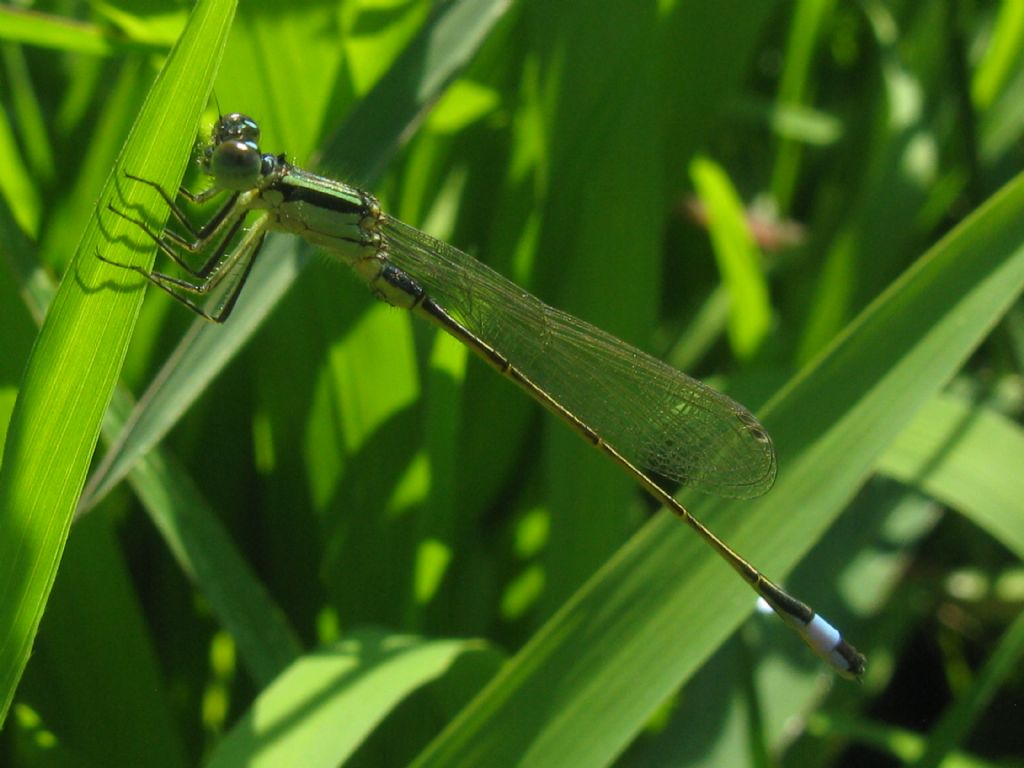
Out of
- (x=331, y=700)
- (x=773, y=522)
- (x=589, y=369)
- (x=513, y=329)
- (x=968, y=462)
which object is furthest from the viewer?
(x=589, y=369)

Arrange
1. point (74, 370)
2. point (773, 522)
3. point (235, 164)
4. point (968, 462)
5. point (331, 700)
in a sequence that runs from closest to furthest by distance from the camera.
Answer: point (74, 370) < point (331, 700) < point (773, 522) < point (235, 164) < point (968, 462)

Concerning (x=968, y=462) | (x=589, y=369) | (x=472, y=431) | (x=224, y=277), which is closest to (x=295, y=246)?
(x=224, y=277)

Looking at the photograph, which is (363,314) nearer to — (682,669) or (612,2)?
(612,2)

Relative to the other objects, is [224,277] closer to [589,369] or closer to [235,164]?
[235,164]

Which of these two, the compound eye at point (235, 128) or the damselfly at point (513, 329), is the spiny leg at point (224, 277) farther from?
the compound eye at point (235, 128)

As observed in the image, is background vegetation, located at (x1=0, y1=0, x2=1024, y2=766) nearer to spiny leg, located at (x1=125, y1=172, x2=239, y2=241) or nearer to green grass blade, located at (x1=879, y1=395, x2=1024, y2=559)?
green grass blade, located at (x1=879, y1=395, x2=1024, y2=559)

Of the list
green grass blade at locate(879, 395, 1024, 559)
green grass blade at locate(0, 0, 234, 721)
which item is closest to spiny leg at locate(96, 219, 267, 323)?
green grass blade at locate(0, 0, 234, 721)

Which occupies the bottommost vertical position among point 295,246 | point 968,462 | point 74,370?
point 74,370

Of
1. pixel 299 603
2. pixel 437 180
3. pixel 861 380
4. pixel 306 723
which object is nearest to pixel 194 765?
pixel 299 603
